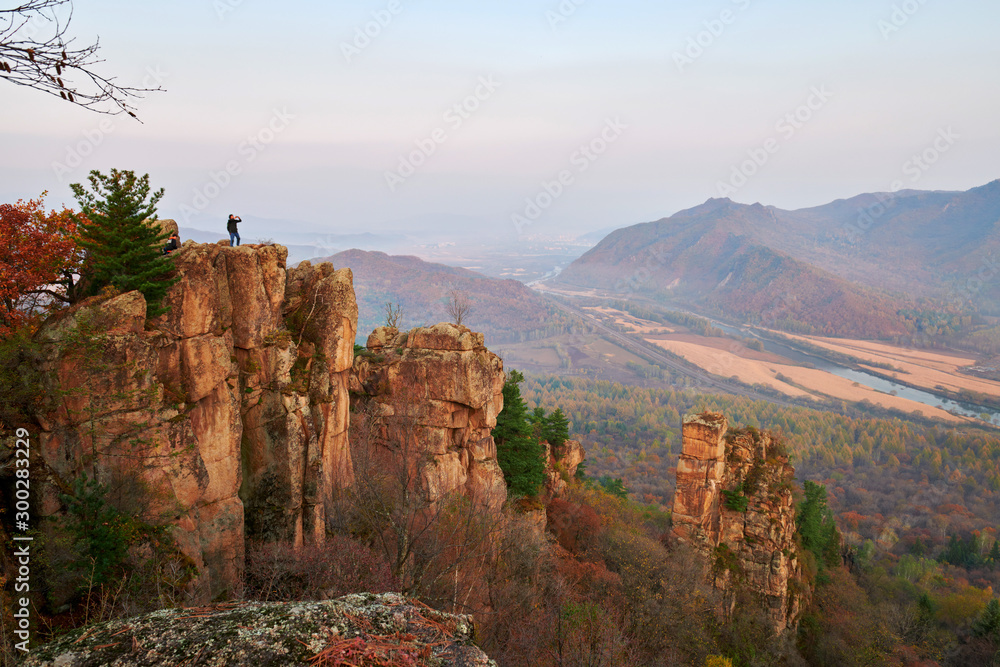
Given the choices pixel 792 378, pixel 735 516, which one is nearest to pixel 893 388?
pixel 792 378

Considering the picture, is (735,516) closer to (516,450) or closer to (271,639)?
(516,450)

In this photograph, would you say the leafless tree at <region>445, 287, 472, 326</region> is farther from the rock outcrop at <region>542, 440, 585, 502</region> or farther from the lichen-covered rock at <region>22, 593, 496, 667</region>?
the lichen-covered rock at <region>22, 593, 496, 667</region>

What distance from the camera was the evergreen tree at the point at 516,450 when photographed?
30312 millimetres

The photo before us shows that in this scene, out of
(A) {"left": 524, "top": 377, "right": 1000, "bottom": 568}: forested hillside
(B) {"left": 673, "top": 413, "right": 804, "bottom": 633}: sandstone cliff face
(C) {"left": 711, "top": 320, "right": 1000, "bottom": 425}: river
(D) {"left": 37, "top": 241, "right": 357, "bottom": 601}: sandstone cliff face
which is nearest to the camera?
(D) {"left": 37, "top": 241, "right": 357, "bottom": 601}: sandstone cliff face

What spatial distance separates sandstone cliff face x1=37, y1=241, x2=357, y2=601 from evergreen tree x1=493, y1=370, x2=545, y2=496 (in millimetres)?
11569

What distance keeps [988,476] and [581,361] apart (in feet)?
353

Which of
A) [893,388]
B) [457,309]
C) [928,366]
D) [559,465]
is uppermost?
[457,309]

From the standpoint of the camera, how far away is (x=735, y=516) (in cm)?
3566

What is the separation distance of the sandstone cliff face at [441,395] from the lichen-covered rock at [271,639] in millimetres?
18924

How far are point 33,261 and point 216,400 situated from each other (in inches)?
234

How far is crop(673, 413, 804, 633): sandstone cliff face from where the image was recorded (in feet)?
112

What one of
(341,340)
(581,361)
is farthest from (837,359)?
(341,340)

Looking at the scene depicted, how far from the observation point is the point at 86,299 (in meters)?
13.5

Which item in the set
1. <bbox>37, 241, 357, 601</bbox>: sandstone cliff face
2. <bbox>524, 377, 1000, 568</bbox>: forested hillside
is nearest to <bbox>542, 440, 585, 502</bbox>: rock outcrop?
<bbox>37, 241, 357, 601</bbox>: sandstone cliff face
